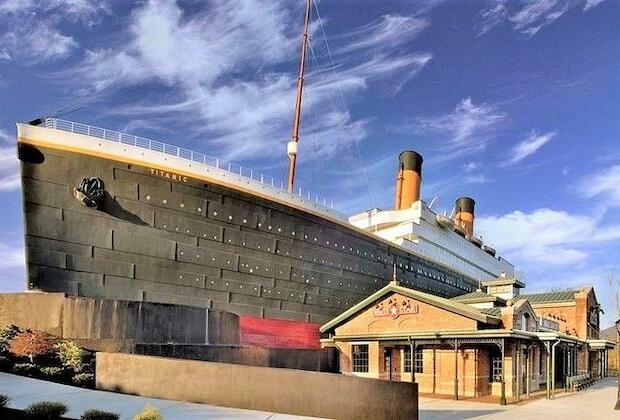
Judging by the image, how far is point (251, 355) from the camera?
23875mm

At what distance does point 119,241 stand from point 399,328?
15.7 metres

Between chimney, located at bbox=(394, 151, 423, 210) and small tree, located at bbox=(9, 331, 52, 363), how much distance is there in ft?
137

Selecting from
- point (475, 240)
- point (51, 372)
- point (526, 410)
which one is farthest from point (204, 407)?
point (475, 240)

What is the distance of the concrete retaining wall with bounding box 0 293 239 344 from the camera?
18953 mm

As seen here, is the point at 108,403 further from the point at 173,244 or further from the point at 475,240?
the point at 475,240

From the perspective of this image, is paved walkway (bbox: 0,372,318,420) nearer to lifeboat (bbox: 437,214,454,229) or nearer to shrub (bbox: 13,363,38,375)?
shrub (bbox: 13,363,38,375)

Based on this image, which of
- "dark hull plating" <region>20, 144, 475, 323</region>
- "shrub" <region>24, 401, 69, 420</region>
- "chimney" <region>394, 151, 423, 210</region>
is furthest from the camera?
"chimney" <region>394, 151, 423, 210</region>

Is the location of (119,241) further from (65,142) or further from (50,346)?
(50,346)

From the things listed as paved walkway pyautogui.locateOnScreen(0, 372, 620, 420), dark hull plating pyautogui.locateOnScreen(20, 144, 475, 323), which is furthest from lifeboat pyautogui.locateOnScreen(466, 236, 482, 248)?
paved walkway pyautogui.locateOnScreen(0, 372, 620, 420)

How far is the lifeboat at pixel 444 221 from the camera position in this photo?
54.1 meters

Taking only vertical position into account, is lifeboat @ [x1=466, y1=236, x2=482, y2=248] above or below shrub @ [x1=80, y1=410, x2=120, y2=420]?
above

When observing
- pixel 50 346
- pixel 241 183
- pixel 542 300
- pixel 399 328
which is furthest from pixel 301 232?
pixel 542 300

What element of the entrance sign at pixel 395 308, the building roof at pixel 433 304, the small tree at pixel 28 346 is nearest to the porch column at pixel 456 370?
the building roof at pixel 433 304

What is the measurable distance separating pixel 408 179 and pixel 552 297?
18.2m
